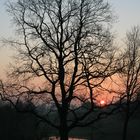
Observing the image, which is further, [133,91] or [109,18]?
[133,91]

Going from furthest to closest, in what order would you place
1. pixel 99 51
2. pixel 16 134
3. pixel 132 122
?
pixel 132 122 < pixel 16 134 < pixel 99 51

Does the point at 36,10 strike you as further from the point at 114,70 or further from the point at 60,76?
the point at 114,70

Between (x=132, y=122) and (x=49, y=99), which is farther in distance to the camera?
(x=132, y=122)

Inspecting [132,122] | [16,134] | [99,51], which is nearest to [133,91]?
[16,134]

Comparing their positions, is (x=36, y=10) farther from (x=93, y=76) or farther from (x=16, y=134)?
(x=16, y=134)

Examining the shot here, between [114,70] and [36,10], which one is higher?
[36,10]

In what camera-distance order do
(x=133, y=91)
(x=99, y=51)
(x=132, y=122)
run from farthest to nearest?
(x=132, y=122)
(x=133, y=91)
(x=99, y=51)

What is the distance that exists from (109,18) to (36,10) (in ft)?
15.9

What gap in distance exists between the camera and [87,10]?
27.5 meters

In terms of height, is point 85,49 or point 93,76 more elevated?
point 85,49

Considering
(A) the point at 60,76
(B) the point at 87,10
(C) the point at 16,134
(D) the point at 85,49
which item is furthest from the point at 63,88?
(C) the point at 16,134

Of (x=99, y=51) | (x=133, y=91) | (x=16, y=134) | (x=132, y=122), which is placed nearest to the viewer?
(x=99, y=51)

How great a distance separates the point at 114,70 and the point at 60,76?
351cm

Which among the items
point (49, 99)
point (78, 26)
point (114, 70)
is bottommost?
point (49, 99)
